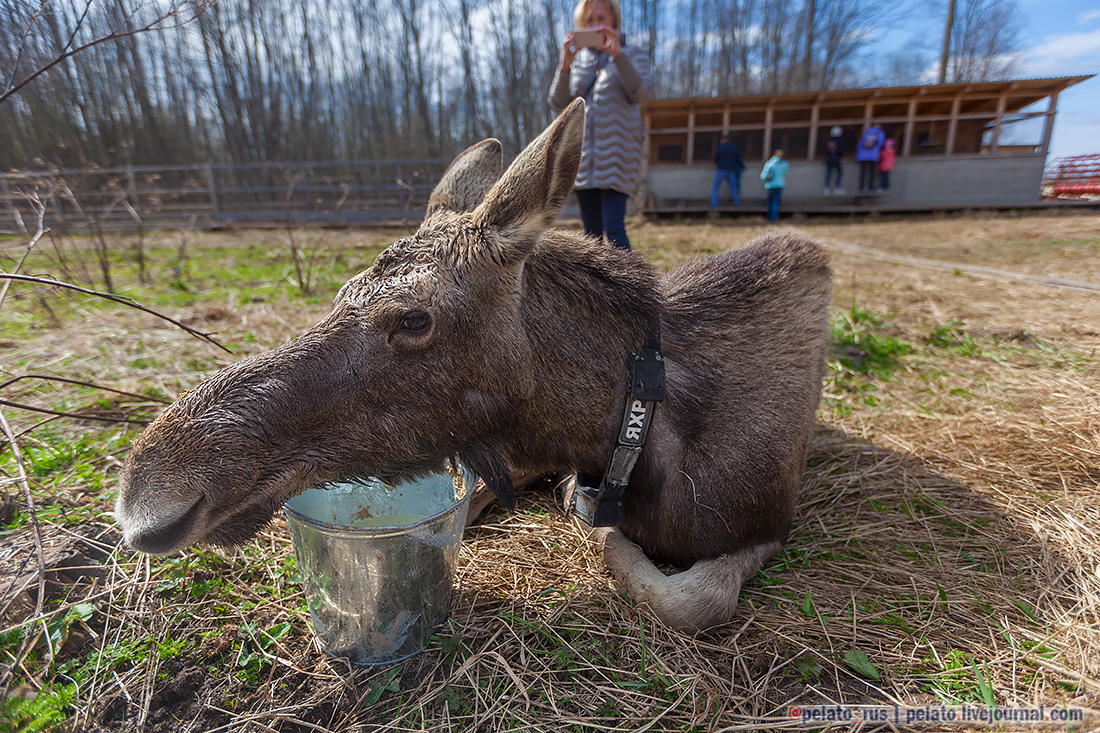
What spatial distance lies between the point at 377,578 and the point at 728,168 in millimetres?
19451

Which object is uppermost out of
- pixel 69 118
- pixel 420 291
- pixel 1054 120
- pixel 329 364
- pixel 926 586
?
pixel 69 118

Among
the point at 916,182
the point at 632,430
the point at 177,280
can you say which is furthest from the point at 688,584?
the point at 916,182

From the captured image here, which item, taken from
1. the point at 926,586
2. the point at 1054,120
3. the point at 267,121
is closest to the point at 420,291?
the point at 926,586

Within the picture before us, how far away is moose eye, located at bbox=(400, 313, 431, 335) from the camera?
6.19 feet

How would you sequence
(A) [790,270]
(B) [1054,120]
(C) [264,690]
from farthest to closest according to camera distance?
1. (B) [1054,120]
2. (A) [790,270]
3. (C) [264,690]

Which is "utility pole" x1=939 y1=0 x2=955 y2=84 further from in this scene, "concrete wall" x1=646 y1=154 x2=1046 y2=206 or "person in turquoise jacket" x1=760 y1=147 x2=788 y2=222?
"person in turquoise jacket" x1=760 y1=147 x2=788 y2=222

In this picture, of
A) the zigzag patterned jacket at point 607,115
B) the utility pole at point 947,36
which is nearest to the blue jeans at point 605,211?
the zigzag patterned jacket at point 607,115

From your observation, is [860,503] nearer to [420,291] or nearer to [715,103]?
[420,291]

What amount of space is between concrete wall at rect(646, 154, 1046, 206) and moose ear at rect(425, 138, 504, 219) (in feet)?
59.0

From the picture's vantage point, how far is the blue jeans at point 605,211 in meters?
4.66

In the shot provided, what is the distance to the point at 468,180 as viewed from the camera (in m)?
2.61

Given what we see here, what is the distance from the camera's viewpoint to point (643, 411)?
83.7 inches

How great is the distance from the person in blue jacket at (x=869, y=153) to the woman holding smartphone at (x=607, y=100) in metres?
17.5

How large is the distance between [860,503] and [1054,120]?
23.6 m
